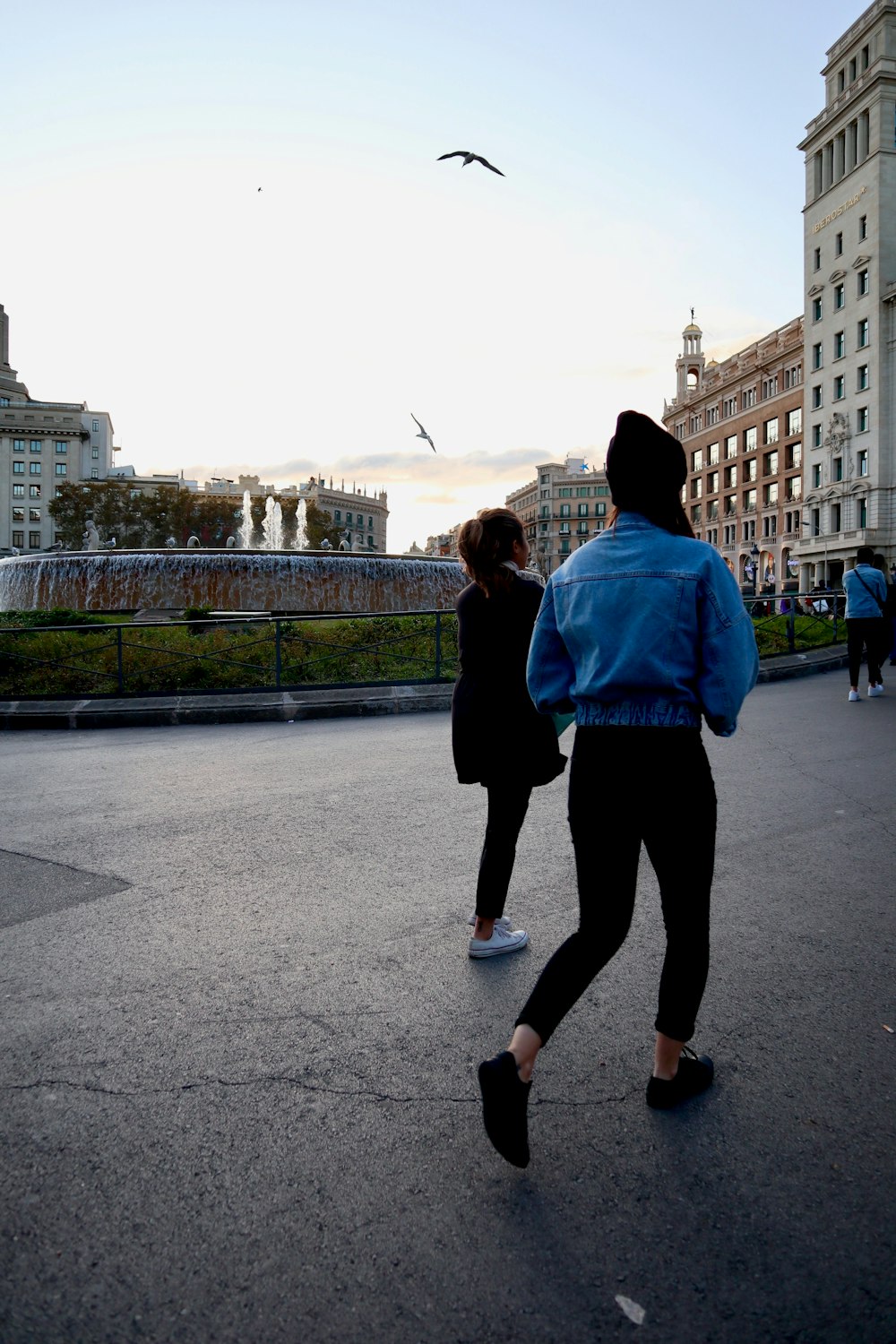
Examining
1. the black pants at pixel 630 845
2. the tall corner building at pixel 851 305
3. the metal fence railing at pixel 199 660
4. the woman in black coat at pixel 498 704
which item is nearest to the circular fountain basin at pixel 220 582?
the metal fence railing at pixel 199 660

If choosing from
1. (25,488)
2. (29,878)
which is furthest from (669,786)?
(25,488)

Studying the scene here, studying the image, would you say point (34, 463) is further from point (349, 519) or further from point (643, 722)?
point (643, 722)

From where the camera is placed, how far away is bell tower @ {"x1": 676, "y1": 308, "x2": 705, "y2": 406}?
92875 millimetres

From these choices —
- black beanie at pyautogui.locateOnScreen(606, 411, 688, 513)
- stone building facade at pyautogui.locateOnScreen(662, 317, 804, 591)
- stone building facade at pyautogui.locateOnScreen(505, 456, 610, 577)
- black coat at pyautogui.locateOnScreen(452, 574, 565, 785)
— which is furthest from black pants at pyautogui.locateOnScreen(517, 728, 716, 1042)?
stone building facade at pyautogui.locateOnScreen(505, 456, 610, 577)

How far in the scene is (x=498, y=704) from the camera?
353 centimetres

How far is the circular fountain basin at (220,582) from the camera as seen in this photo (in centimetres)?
2206

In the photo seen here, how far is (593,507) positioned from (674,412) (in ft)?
178

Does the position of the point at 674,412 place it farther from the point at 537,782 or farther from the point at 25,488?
the point at 537,782

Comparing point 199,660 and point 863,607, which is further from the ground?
point 863,607

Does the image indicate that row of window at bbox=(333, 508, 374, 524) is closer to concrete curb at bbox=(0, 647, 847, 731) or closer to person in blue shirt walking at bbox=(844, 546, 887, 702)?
concrete curb at bbox=(0, 647, 847, 731)

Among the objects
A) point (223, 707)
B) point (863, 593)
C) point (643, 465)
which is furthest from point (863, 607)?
point (643, 465)

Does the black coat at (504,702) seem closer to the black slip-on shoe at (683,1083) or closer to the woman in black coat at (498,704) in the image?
the woman in black coat at (498,704)

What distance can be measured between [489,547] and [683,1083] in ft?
6.34

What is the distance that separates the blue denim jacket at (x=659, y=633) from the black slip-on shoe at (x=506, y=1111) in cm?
91
